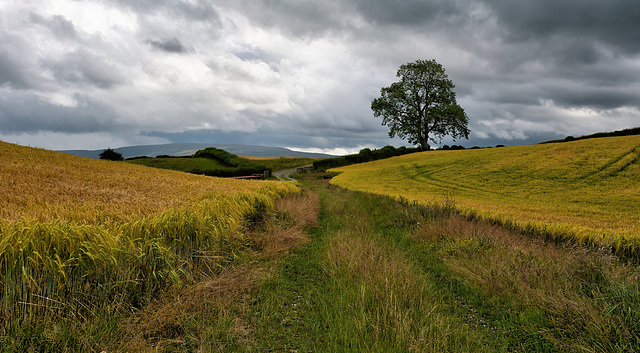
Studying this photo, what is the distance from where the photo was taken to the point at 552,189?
→ 1308 cm

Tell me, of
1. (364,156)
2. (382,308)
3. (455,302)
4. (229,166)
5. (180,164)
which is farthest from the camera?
(229,166)

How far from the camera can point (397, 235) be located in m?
7.36

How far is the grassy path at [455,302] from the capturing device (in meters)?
2.67

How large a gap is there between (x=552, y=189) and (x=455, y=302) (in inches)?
538

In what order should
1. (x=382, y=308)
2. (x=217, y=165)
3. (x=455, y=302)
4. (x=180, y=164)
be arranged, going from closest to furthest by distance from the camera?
(x=382, y=308) < (x=455, y=302) < (x=180, y=164) < (x=217, y=165)

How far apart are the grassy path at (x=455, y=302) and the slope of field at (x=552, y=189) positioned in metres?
1.66

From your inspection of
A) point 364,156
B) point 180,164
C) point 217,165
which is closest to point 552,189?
point 364,156

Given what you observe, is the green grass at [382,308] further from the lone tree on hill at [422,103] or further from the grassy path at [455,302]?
the lone tree on hill at [422,103]

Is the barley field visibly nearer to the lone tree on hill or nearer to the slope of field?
the slope of field

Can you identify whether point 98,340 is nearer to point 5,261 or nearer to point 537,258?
point 5,261

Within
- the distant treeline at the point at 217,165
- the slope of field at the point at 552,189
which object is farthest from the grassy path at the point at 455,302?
the distant treeline at the point at 217,165

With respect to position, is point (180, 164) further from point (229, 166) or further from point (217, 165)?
point (229, 166)

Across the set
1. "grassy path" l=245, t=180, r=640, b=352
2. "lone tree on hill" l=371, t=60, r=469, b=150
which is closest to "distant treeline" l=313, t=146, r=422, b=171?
"lone tree on hill" l=371, t=60, r=469, b=150

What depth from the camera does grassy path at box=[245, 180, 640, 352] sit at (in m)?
2.67
